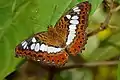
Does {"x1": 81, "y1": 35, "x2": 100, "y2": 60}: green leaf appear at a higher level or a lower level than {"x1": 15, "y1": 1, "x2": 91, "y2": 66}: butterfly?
lower

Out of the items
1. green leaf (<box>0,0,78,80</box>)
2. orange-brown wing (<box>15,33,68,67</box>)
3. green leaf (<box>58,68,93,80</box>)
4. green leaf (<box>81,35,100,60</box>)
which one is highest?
green leaf (<box>0,0,78,80</box>)

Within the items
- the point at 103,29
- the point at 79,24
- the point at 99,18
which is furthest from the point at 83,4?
the point at 99,18

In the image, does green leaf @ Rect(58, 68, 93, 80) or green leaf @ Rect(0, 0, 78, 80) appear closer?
green leaf @ Rect(0, 0, 78, 80)

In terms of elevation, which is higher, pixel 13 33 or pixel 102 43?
pixel 13 33

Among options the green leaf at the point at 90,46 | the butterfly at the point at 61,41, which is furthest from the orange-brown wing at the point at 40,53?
the green leaf at the point at 90,46

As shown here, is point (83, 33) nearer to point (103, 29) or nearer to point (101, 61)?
point (103, 29)

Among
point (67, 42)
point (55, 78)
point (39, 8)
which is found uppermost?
point (39, 8)

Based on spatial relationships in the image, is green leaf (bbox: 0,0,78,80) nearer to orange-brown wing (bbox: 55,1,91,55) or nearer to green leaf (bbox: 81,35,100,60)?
orange-brown wing (bbox: 55,1,91,55)

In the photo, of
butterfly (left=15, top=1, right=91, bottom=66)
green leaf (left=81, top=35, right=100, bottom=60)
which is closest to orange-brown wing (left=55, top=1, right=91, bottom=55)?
butterfly (left=15, top=1, right=91, bottom=66)
